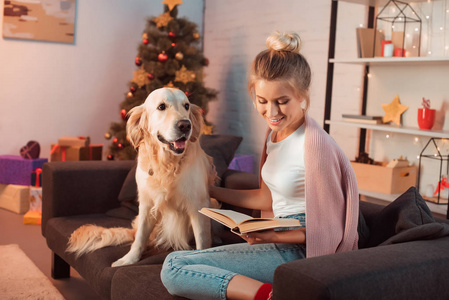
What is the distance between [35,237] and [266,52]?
8.33 ft

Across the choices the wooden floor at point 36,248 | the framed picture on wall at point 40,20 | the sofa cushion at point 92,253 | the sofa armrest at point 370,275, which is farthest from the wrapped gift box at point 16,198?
the sofa armrest at point 370,275

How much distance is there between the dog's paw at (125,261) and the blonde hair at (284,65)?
0.92m

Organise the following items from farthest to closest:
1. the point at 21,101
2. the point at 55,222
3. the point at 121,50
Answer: the point at 121,50
the point at 21,101
the point at 55,222

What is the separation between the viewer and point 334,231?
156cm

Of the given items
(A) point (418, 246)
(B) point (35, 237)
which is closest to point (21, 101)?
(B) point (35, 237)

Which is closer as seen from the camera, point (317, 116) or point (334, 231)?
point (334, 231)

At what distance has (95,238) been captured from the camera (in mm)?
2273

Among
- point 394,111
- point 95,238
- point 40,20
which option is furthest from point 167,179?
point 40,20

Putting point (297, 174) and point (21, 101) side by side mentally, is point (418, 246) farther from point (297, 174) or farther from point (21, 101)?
point (21, 101)

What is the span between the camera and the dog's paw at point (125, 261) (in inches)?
82.7

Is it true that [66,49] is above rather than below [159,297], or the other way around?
above

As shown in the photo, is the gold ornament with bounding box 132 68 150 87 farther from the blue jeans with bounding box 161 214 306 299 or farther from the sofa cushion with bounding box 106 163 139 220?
the blue jeans with bounding box 161 214 306 299

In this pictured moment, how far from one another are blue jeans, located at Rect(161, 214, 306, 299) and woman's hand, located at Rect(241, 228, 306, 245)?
0.32 feet

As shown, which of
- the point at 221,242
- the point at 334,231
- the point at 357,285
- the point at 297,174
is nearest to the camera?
the point at 357,285
